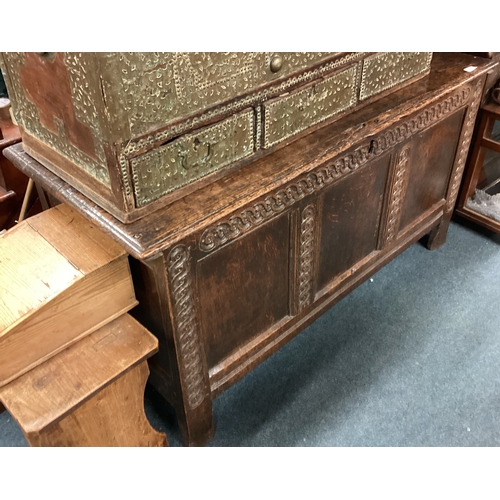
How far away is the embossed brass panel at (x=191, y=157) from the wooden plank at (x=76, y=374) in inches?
14.7

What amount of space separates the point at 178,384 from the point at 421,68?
1.28 meters

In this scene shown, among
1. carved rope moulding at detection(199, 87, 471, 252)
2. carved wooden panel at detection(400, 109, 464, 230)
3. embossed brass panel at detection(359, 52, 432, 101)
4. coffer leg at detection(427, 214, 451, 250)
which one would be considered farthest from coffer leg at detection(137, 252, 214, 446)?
coffer leg at detection(427, 214, 451, 250)

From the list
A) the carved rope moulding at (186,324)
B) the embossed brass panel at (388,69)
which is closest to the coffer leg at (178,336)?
the carved rope moulding at (186,324)

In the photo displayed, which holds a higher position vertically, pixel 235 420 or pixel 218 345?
pixel 218 345

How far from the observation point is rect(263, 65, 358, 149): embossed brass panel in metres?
1.39

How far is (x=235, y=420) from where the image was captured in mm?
1771

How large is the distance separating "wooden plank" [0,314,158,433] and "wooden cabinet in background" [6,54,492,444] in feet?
0.29

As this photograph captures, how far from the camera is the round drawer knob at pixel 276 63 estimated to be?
129 cm

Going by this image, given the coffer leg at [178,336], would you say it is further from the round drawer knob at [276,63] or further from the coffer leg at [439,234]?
the coffer leg at [439,234]

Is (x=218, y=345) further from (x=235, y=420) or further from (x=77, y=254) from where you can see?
(x=77, y=254)

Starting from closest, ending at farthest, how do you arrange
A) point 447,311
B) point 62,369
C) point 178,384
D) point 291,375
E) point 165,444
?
point 62,369, point 178,384, point 165,444, point 291,375, point 447,311

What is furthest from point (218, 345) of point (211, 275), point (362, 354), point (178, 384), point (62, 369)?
point (362, 354)

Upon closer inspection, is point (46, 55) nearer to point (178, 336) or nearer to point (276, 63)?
point (276, 63)

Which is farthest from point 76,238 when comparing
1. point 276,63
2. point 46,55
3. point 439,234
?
point 439,234
